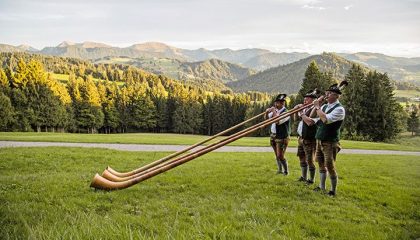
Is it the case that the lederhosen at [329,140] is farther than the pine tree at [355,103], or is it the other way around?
the pine tree at [355,103]

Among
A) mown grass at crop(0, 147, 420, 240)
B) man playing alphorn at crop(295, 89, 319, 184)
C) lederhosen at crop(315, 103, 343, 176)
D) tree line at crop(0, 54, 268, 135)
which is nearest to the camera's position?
mown grass at crop(0, 147, 420, 240)

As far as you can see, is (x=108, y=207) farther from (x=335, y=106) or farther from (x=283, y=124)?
(x=283, y=124)

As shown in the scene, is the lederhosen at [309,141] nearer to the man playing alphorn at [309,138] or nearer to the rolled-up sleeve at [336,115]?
the man playing alphorn at [309,138]

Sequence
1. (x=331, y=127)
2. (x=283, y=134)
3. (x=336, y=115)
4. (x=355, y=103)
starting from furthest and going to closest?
(x=355, y=103) → (x=283, y=134) → (x=331, y=127) → (x=336, y=115)

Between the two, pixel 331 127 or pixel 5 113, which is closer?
pixel 331 127

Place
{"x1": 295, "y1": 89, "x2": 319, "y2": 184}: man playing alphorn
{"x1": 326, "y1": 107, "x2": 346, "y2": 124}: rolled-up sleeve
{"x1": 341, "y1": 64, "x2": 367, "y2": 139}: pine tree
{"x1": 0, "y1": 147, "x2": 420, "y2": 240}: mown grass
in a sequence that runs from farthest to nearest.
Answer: {"x1": 341, "y1": 64, "x2": 367, "y2": 139}: pine tree, {"x1": 295, "y1": 89, "x2": 319, "y2": 184}: man playing alphorn, {"x1": 326, "y1": 107, "x2": 346, "y2": 124}: rolled-up sleeve, {"x1": 0, "y1": 147, "x2": 420, "y2": 240}: mown grass

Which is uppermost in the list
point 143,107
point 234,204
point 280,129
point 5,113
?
point 143,107

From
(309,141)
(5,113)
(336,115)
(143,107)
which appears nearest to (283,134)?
(309,141)

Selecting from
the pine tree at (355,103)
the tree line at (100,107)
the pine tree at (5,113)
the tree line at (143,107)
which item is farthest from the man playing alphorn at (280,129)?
the tree line at (100,107)

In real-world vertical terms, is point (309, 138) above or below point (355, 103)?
below

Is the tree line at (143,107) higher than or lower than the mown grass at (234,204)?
higher

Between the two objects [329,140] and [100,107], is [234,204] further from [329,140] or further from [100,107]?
[100,107]

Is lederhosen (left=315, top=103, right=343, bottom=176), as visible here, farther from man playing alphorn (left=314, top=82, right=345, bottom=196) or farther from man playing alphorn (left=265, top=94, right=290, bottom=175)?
man playing alphorn (left=265, top=94, right=290, bottom=175)

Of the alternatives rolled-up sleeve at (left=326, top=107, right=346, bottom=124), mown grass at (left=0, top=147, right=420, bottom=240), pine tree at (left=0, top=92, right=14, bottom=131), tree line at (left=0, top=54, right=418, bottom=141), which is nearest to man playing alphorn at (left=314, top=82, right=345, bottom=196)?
rolled-up sleeve at (left=326, top=107, right=346, bottom=124)
